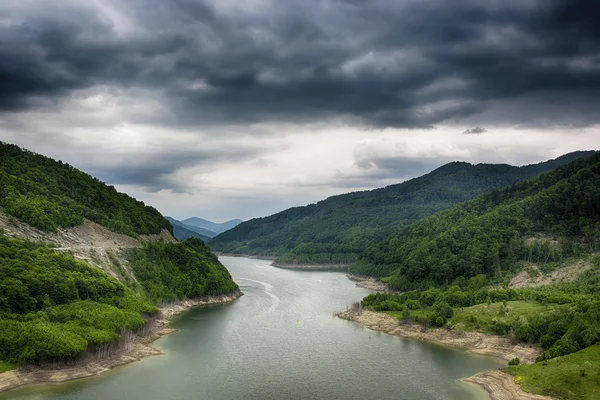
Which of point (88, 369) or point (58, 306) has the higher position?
point (58, 306)

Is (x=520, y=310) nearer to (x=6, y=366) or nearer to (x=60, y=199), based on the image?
(x=6, y=366)

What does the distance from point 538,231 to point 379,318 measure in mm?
69040

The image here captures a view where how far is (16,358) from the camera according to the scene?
226 ft

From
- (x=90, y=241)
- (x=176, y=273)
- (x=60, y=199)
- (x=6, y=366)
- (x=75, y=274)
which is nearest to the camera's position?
(x=6, y=366)

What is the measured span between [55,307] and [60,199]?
6001 centimetres

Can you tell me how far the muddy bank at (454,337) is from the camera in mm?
86250

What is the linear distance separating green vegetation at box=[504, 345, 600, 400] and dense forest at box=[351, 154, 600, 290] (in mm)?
73425

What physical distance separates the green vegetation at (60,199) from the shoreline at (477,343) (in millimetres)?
76122

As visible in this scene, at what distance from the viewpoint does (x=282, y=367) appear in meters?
78.1

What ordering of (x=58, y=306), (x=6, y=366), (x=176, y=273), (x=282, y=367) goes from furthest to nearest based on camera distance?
(x=176, y=273), (x=58, y=306), (x=282, y=367), (x=6, y=366)

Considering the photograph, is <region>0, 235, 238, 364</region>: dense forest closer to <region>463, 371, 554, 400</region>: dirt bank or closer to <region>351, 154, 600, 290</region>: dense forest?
<region>463, 371, 554, 400</region>: dirt bank

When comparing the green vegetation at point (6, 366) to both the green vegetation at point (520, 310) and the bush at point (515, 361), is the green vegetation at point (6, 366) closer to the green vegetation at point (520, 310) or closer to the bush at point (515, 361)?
the bush at point (515, 361)

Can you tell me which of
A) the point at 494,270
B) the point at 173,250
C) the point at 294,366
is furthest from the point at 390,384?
the point at 173,250

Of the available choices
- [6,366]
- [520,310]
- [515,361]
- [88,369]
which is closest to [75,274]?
[88,369]
